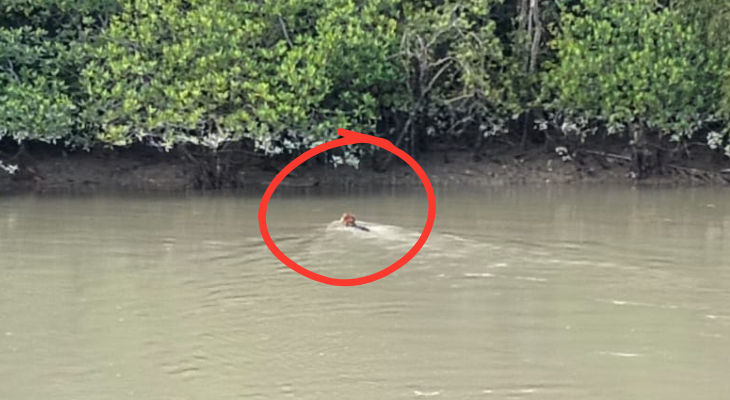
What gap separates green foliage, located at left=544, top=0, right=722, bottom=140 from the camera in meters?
18.2

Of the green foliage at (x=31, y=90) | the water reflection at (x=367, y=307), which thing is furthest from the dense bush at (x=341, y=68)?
the water reflection at (x=367, y=307)

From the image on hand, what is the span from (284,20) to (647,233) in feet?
24.5

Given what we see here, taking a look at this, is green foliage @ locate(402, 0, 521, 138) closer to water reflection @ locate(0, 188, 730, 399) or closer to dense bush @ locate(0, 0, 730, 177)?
dense bush @ locate(0, 0, 730, 177)

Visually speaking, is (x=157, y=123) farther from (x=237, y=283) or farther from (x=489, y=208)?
(x=237, y=283)

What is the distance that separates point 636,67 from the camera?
18.2 m

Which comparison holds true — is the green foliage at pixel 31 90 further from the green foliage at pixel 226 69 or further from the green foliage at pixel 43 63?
the green foliage at pixel 226 69

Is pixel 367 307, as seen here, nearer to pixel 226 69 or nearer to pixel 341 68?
pixel 226 69

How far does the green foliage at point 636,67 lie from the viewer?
18203mm

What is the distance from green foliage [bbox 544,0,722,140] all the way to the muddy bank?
139 cm

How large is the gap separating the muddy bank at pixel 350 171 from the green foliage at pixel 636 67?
1.39m

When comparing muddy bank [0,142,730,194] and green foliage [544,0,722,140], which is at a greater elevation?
green foliage [544,0,722,140]

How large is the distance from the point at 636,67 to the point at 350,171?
5.38 meters

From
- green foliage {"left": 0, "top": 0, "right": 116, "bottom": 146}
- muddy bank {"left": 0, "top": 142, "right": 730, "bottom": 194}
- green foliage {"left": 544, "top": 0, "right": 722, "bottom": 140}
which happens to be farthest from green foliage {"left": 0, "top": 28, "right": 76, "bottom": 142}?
green foliage {"left": 544, "top": 0, "right": 722, "bottom": 140}

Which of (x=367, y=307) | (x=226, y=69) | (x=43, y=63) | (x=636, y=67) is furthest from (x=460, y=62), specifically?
(x=367, y=307)
